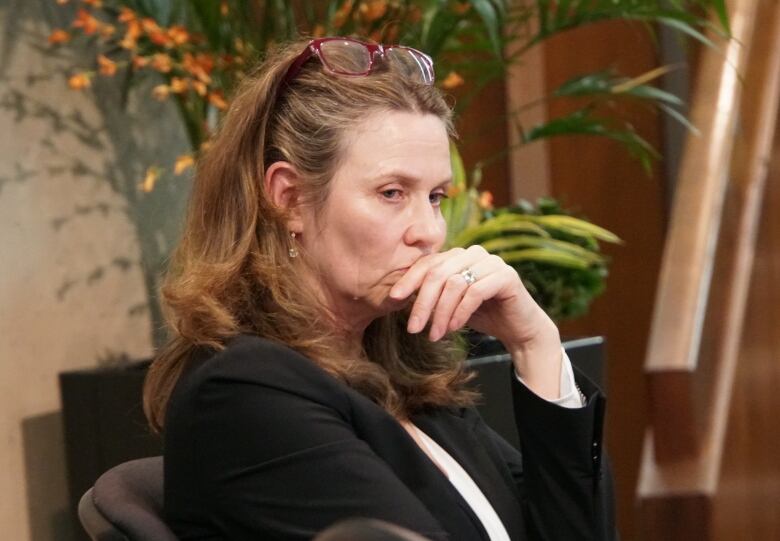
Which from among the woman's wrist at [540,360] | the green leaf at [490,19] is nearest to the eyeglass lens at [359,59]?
the woman's wrist at [540,360]

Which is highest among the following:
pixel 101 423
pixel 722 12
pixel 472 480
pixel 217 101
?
pixel 722 12

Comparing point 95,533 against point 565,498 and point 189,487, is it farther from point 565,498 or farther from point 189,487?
point 565,498

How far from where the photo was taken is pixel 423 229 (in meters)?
1.53

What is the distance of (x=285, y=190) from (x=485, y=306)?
300 millimetres

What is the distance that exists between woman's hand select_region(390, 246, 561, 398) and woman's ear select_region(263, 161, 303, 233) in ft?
0.50

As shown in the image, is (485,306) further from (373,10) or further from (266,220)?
(373,10)

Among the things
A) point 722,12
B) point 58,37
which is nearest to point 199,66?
point 58,37

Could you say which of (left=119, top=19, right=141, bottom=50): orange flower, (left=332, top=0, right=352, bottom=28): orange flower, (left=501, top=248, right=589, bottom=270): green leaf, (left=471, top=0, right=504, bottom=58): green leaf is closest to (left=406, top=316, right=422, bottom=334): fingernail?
(left=471, top=0, right=504, bottom=58): green leaf

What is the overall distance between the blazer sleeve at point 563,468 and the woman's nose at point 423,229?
0.25 meters

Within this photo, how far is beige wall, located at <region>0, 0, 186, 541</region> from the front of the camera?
2727mm

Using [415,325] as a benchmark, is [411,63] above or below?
above

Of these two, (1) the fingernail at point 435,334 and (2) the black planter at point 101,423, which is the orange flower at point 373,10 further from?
(1) the fingernail at point 435,334

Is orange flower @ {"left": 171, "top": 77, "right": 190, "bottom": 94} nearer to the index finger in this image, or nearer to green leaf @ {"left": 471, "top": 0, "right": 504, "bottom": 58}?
green leaf @ {"left": 471, "top": 0, "right": 504, "bottom": 58}

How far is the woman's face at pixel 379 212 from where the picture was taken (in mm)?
1531
